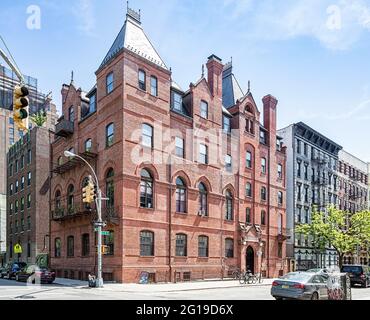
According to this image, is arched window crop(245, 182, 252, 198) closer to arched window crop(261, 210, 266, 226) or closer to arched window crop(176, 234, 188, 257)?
arched window crop(261, 210, 266, 226)

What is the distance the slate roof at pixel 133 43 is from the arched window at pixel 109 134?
5359 mm

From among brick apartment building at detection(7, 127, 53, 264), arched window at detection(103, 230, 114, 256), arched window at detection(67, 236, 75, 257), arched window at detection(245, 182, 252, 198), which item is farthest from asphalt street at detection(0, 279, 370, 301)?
brick apartment building at detection(7, 127, 53, 264)

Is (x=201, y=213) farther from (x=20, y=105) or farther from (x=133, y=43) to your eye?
(x=20, y=105)

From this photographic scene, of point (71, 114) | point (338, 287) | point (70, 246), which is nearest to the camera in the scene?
point (338, 287)

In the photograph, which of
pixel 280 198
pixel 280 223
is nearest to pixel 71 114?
pixel 280 198

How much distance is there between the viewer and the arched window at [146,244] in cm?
3098

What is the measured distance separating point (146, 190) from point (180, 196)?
3.89 metres

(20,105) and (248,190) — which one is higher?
(20,105)

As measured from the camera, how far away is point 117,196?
30.4 m

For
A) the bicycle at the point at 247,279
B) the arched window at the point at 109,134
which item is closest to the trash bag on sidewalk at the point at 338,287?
the bicycle at the point at 247,279

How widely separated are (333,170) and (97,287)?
155 ft

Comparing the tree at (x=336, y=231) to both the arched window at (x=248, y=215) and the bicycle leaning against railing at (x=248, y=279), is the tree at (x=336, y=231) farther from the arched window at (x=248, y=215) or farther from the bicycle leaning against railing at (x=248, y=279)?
the bicycle leaning against railing at (x=248, y=279)

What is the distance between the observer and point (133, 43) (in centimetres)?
3334

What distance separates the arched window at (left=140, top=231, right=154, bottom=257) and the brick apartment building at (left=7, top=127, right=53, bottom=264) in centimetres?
2231
